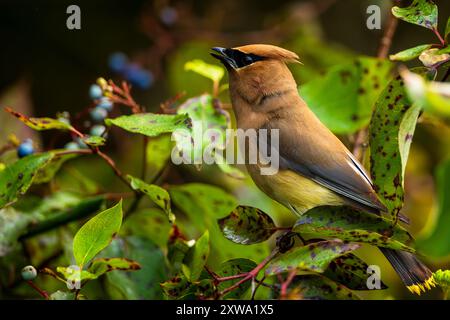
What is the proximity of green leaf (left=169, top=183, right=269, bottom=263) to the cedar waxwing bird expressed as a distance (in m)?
0.14

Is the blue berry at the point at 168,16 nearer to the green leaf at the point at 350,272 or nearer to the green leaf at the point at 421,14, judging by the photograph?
the green leaf at the point at 421,14

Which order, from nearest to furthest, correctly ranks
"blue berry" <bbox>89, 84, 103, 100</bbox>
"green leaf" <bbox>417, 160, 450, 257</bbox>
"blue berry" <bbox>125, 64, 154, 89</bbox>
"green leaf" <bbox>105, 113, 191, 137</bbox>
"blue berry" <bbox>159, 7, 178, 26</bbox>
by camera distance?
"green leaf" <bbox>417, 160, 450, 257</bbox>
"green leaf" <bbox>105, 113, 191, 137</bbox>
"blue berry" <bbox>89, 84, 103, 100</bbox>
"blue berry" <bbox>125, 64, 154, 89</bbox>
"blue berry" <bbox>159, 7, 178, 26</bbox>

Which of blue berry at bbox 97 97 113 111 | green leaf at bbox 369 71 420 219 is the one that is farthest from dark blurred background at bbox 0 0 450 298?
green leaf at bbox 369 71 420 219

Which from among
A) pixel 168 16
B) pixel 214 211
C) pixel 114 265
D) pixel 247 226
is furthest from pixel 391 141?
pixel 168 16

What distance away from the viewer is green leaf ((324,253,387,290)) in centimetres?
177

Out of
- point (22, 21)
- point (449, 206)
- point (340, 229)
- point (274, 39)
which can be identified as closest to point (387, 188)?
point (340, 229)

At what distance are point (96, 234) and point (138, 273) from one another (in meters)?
0.52

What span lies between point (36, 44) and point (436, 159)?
8.76ft

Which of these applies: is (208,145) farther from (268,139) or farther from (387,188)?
(387,188)

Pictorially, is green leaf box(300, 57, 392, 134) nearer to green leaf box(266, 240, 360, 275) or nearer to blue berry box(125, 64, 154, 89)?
green leaf box(266, 240, 360, 275)

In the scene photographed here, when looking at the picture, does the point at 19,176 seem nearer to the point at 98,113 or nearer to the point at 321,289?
the point at 98,113

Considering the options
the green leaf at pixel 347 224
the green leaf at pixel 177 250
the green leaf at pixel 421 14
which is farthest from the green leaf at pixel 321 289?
the green leaf at pixel 421 14

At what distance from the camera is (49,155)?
7.07 feet

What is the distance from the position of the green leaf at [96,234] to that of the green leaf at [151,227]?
71 cm
